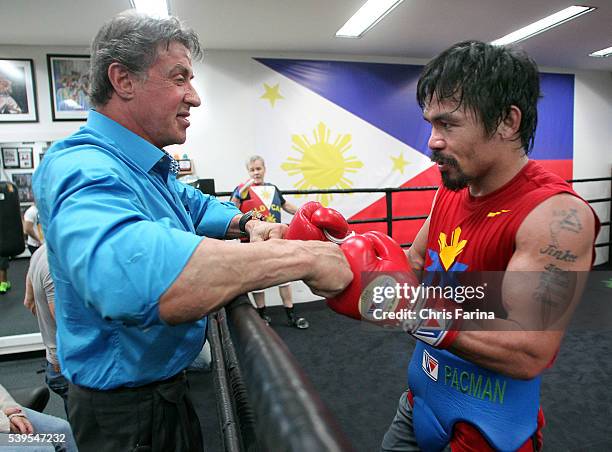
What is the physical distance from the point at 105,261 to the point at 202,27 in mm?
4131

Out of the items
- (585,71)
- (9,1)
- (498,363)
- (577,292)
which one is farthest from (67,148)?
(585,71)

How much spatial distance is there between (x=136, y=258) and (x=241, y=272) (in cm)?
15

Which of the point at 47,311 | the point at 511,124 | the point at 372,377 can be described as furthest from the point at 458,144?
the point at 372,377

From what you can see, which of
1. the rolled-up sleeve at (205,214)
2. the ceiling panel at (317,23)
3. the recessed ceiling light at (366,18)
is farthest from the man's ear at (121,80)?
the recessed ceiling light at (366,18)

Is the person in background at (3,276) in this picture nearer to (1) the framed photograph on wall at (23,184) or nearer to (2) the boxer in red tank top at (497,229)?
(1) the framed photograph on wall at (23,184)

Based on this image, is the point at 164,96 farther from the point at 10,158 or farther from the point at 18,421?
the point at 10,158

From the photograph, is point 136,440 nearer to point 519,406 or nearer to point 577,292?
point 519,406

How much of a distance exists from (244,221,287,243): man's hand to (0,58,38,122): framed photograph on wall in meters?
4.67

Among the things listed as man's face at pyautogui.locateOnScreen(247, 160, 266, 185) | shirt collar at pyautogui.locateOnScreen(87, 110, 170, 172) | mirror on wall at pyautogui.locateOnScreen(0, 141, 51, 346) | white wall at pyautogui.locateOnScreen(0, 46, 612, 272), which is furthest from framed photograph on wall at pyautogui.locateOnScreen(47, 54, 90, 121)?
shirt collar at pyautogui.locateOnScreen(87, 110, 170, 172)

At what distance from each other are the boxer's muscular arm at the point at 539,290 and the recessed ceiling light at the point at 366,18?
3.31 m

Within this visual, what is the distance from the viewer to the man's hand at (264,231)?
47.8 inches

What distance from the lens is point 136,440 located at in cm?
87

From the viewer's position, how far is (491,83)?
41.3 inches

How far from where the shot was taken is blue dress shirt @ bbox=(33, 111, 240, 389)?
516mm
